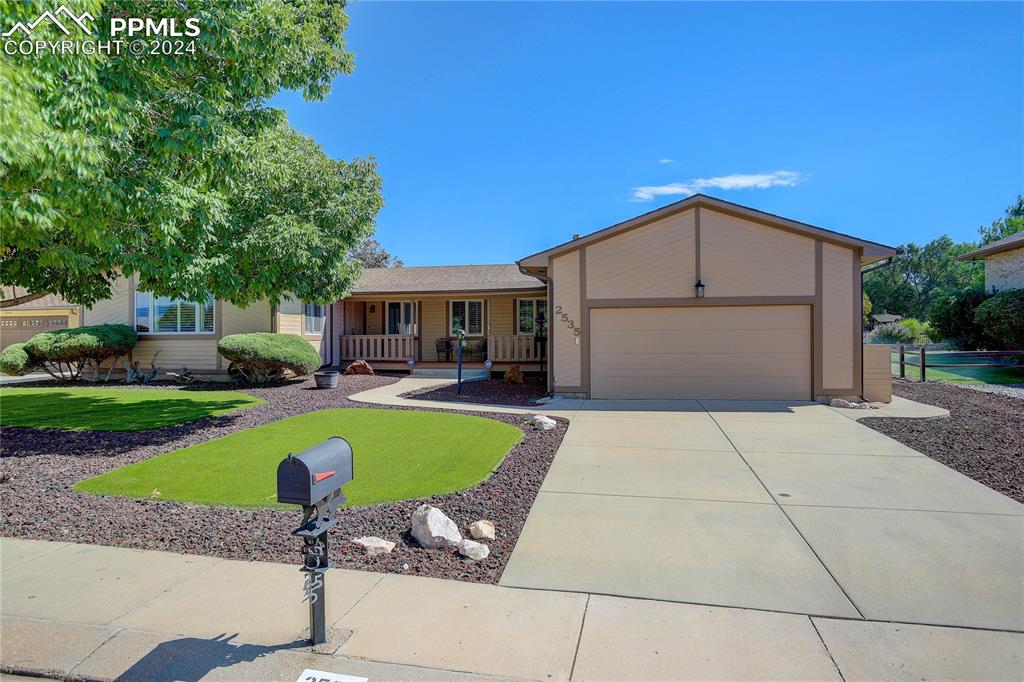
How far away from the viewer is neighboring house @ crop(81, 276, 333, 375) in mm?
14849

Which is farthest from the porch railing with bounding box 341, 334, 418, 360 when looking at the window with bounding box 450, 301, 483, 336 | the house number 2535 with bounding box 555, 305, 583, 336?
the house number 2535 with bounding box 555, 305, 583, 336

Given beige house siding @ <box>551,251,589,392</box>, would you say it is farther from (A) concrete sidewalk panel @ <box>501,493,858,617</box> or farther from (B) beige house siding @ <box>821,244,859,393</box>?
(A) concrete sidewalk panel @ <box>501,493,858,617</box>

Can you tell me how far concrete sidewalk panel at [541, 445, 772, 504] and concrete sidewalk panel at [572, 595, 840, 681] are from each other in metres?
2.11

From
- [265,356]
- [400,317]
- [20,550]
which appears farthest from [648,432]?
[400,317]

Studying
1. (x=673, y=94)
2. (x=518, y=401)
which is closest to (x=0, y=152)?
(x=518, y=401)

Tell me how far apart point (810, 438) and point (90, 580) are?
8.45 m

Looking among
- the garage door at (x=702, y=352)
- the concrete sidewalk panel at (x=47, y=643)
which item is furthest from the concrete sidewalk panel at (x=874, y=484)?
the concrete sidewalk panel at (x=47, y=643)

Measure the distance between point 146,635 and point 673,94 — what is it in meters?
11.8

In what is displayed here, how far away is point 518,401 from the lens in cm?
1159

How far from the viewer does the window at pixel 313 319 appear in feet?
52.9

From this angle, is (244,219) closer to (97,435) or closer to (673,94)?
(97,435)

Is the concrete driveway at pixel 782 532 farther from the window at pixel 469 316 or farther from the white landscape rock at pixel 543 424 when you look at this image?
the window at pixel 469 316

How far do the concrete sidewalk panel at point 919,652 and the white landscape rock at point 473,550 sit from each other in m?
2.14

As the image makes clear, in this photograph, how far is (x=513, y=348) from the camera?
1661cm
